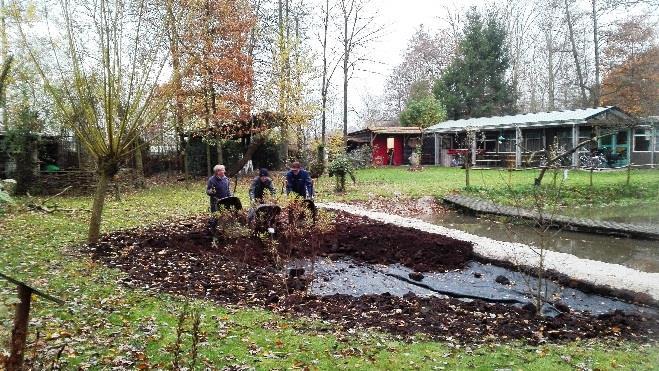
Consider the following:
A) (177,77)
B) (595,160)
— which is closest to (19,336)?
(177,77)

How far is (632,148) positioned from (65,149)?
27.9 m

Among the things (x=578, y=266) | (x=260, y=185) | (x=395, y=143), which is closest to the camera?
(x=578, y=266)

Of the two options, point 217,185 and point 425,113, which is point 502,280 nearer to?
point 217,185

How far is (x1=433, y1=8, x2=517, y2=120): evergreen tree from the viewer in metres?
38.1

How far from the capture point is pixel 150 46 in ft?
27.4

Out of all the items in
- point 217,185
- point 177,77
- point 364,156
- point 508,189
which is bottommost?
point 508,189

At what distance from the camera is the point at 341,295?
21.3ft

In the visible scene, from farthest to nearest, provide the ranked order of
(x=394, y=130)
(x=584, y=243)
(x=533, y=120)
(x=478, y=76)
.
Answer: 1. (x=478, y=76)
2. (x=394, y=130)
3. (x=533, y=120)
4. (x=584, y=243)

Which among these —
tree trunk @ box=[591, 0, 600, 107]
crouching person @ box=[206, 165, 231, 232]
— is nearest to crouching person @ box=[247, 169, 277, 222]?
crouching person @ box=[206, 165, 231, 232]

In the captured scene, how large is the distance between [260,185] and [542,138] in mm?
23413

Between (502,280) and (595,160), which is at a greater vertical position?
(595,160)

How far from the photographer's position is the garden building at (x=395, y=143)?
35.6 m

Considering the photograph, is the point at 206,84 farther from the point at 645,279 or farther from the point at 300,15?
the point at 645,279

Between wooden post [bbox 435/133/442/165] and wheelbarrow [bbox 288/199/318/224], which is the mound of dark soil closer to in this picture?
wheelbarrow [bbox 288/199/318/224]
